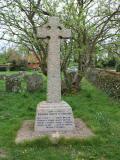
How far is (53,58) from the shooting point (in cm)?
929

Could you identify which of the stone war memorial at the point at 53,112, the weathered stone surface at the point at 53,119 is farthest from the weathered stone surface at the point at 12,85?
the weathered stone surface at the point at 53,119

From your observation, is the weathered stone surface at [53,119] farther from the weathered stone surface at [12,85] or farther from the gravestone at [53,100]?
the weathered stone surface at [12,85]

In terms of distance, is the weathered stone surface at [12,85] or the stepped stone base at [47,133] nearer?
the stepped stone base at [47,133]

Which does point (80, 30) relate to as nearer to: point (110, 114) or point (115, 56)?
point (115, 56)

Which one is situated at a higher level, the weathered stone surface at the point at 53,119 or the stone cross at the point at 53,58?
the stone cross at the point at 53,58

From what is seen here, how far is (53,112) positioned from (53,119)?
16 cm

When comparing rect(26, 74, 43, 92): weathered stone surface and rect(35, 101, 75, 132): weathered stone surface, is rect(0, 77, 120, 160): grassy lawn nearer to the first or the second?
rect(35, 101, 75, 132): weathered stone surface

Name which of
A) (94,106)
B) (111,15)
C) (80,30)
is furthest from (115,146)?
(111,15)

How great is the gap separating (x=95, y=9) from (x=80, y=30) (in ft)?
5.66

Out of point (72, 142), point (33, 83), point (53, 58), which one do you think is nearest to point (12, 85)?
point (33, 83)

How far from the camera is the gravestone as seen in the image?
893cm

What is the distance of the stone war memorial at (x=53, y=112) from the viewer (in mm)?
8750

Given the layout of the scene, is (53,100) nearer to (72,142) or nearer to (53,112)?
(53,112)

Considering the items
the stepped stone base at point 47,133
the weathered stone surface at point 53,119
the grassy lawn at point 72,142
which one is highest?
the weathered stone surface at point 53,119
